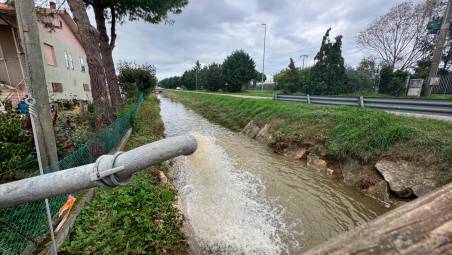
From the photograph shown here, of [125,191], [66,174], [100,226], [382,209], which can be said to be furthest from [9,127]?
[382,209]

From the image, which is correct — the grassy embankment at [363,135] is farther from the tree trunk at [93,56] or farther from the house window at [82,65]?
the house window at [82,65]

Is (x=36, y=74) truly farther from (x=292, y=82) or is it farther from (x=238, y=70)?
(x=238, y=70)

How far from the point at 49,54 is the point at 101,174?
56.8 feet

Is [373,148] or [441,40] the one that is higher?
[441,40]

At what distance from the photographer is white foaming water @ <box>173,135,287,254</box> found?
3570 mm

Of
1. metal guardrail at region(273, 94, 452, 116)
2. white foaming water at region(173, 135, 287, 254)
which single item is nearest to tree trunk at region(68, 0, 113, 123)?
white foaming water at region(173, 135, 287, 254)

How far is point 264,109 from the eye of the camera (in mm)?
11617

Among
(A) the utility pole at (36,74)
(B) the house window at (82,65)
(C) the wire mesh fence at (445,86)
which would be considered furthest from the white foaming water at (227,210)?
(C) the wire mesh fence at (445,86)

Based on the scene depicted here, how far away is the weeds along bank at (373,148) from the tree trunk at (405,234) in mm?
4787

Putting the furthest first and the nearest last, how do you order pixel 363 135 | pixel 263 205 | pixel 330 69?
pixel 330 69 < pixel 363 135 < pixel 263 205

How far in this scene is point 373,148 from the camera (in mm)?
5348

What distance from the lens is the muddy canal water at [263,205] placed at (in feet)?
12.0

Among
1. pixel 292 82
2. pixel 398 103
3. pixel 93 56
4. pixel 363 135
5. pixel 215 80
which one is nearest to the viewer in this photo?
pixel 363 135

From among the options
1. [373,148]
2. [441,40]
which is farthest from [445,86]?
[373,148]
